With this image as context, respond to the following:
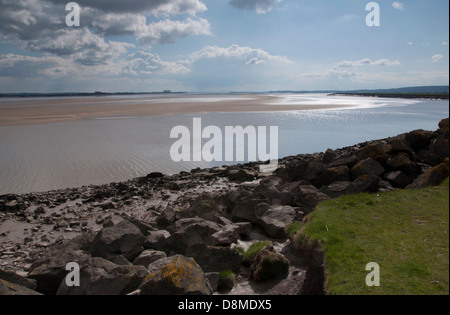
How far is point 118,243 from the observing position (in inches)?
318

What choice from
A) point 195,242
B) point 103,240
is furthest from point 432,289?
point 103,240

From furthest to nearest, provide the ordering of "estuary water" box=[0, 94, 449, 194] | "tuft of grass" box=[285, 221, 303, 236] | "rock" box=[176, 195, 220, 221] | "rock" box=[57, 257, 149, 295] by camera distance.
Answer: "estuary water" box=[0, 94, 449, 194], "rock" box=[176, 195, 220, 221], "tuft of grass" box=[285, 221, 303, 236], "rock" box=[57, 257, 149, 295]

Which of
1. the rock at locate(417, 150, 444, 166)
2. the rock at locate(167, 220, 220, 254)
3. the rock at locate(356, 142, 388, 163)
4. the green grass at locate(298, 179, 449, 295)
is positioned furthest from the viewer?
the rock at locate(356, 142, 388, 163)

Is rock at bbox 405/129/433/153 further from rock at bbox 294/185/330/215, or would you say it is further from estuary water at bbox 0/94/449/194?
estuary water at bbox 0/94/449/194

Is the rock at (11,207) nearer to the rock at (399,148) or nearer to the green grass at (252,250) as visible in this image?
the green grass at (252,250)

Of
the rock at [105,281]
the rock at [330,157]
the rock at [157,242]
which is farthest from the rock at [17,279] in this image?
the rock at [330,157]

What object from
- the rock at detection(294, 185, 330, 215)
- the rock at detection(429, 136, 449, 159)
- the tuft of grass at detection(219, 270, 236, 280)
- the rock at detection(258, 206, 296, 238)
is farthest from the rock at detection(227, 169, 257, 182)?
the tuft of grass at detection(219, 270, 236, 280)

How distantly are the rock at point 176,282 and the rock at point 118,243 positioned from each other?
2.42 m

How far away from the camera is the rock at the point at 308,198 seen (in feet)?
35.5

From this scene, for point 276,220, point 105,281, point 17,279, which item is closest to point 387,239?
point 276,220

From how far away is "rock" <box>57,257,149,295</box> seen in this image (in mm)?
6250

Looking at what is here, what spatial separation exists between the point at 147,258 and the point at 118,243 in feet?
2.86

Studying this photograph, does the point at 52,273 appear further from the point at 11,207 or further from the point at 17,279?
the point at 11,207

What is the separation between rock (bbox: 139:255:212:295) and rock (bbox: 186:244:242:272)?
1.71 metres
